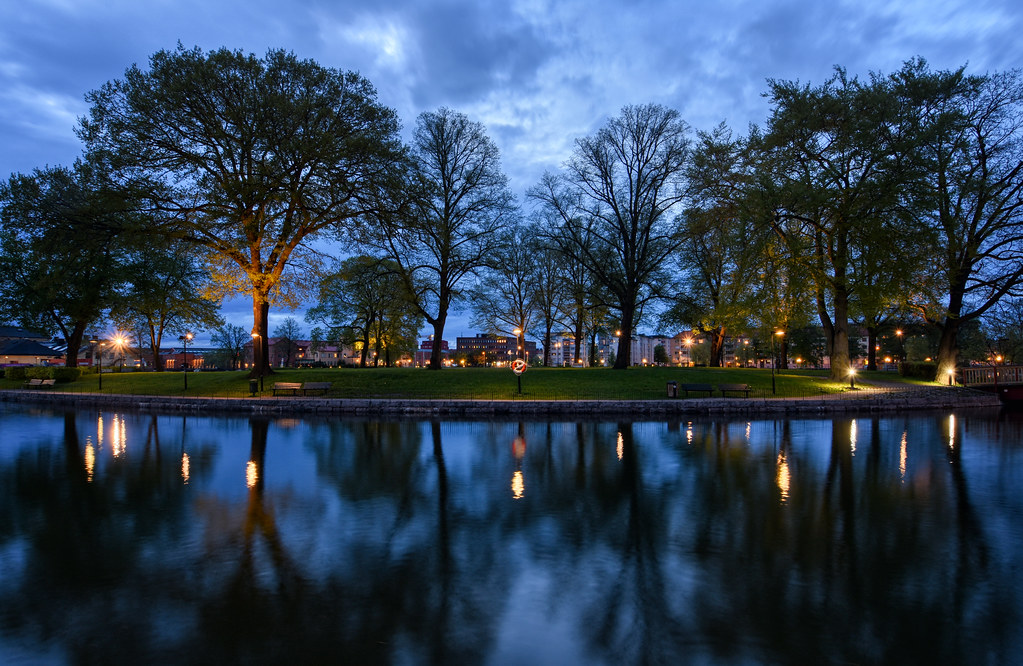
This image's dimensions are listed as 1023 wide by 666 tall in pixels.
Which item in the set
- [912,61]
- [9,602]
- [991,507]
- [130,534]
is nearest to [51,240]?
[130,534]

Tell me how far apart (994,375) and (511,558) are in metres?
37.7

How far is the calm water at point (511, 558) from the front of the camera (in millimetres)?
4582

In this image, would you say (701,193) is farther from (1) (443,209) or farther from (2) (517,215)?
(1) (443,209)

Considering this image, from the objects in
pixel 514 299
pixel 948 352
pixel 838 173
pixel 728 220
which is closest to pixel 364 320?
pixel 514 299

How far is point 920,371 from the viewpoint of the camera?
40.6 m

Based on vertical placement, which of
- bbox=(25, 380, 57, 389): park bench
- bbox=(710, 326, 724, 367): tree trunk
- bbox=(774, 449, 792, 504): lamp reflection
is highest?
bbox=(710, 326, 724, 367): tree trunk

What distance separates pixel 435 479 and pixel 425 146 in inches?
1210

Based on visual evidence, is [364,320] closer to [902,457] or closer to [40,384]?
[40,384]

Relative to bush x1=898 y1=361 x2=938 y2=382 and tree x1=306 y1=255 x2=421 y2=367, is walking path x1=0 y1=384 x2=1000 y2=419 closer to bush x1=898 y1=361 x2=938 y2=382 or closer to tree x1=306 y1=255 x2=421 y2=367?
bush x1=898 y1=361 x2=938 y2=382

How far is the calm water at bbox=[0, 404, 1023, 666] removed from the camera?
458 cm

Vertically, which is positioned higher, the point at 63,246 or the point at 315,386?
the point at 63,246

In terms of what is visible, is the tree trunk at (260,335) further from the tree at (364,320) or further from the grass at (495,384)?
the tree at (364,320)

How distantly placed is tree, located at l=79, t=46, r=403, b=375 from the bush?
41906mm

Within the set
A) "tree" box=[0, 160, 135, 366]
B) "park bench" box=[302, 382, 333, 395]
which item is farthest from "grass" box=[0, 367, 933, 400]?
"tree" box=[0, 160, 135, 366]
